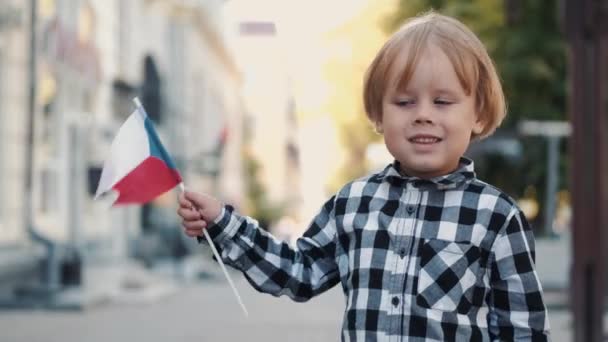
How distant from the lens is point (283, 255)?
7.75 ft

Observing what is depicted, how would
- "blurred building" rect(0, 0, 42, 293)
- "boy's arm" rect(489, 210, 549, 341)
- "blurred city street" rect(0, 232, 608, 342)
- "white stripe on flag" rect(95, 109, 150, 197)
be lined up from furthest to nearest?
"blurred building" rect(0, 0, 42, 293)
"blurred city street" rect(0, 232, 608, 342)
"white stripe on flag" rect(95, 109, 150, 197)
"boy's arm" rect(489, 210, 549, 341)

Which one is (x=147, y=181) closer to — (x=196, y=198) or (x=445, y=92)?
(x=196, y=198)

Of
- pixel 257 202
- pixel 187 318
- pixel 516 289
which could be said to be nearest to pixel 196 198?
pixel 516 289

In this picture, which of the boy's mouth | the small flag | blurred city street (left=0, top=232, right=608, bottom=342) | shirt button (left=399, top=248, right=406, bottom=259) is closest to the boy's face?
the boy's mouth

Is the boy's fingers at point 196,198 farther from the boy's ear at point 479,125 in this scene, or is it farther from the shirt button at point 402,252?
the boy's ear at point 479,125

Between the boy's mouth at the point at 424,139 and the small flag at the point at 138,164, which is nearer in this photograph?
the boy's mouth at the point at 424,139

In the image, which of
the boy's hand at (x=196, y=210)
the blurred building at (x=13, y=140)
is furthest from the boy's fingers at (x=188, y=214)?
the blurred building at (x=13, y=140)

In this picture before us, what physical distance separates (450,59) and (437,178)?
9.7 inches

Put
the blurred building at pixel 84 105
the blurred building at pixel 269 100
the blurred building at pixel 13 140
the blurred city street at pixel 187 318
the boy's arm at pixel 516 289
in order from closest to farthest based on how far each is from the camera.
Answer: the boy's arm at pixel 516 289 < the blurred city street at pixel 187 318 < the blurred building at pixel 13 140 < the blurred building at pixel 84 105 < the blurred building at pixel 269 100

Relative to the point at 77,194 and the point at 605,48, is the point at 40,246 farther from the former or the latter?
the point at 605,48

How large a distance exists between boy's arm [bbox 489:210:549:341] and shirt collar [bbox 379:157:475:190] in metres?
0.14

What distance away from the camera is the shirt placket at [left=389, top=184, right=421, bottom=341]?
2.16 m

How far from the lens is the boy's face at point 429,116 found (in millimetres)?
2162

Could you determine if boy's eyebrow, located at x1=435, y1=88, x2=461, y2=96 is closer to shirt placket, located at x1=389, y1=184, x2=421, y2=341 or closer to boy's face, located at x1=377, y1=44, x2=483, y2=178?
boy's face, located at x1=377, y1=44, x2=483, y2=178
